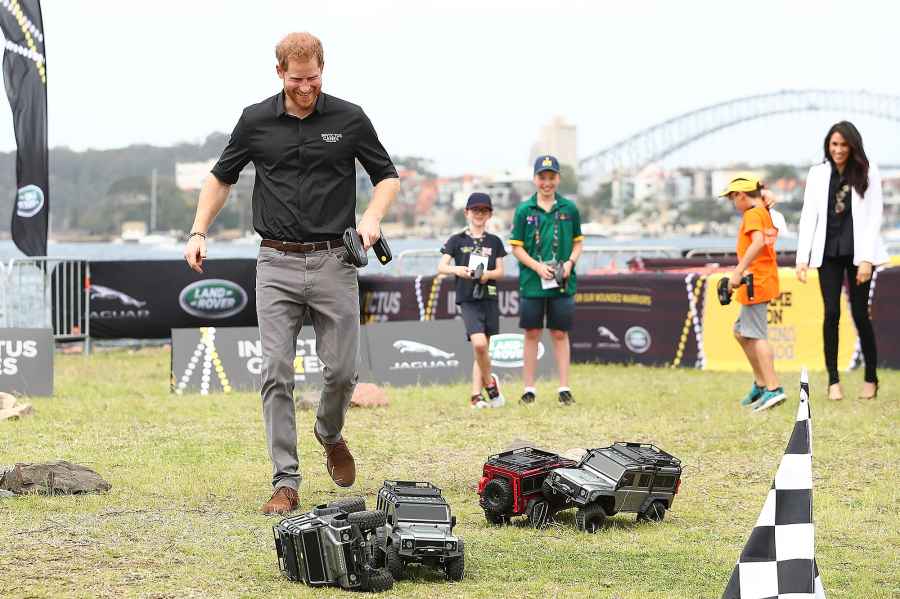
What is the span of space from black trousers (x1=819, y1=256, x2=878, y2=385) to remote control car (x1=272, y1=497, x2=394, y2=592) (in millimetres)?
6790

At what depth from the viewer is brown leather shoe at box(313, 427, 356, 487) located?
7.05 metres

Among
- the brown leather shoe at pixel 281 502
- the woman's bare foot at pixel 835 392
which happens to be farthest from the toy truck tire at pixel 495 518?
the woman's bare foot at pixel 835 392

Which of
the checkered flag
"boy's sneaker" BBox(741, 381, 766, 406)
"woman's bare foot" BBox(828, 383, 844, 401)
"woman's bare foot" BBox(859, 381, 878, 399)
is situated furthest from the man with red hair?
"woman's bare foot" BBox(859, 381, 878, 399)

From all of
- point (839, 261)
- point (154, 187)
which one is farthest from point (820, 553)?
point (154, 187)

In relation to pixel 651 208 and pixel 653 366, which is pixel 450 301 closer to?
pixel 653 366

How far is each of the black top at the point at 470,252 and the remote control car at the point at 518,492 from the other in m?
5.20

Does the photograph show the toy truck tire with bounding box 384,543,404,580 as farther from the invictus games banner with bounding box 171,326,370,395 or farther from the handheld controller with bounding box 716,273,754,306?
the invictus games banner with bounding box 171,326,370,395

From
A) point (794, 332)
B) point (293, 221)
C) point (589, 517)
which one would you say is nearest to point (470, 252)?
point (794, 332)

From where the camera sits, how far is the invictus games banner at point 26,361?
12.4 m

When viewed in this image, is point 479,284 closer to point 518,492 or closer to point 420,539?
point 518,492

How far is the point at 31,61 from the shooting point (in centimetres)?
1755

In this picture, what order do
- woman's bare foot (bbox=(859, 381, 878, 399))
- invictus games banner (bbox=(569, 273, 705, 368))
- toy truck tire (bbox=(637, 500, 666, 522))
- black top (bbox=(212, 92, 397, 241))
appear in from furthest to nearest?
invictus games banner (bbox=(569, 273, 705, 368)) → woman's bare foot (bbox=(859, 381, 878, 399)) → black top (bbox=(212, 92, 397, 241)) → toy truck tire (bbox=(637, 500, 666, 522))

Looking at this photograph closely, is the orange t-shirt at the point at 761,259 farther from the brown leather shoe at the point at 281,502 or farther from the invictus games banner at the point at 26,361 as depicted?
the invictus games banner at the point at 26,361

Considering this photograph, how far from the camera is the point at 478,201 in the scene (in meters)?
11.4
